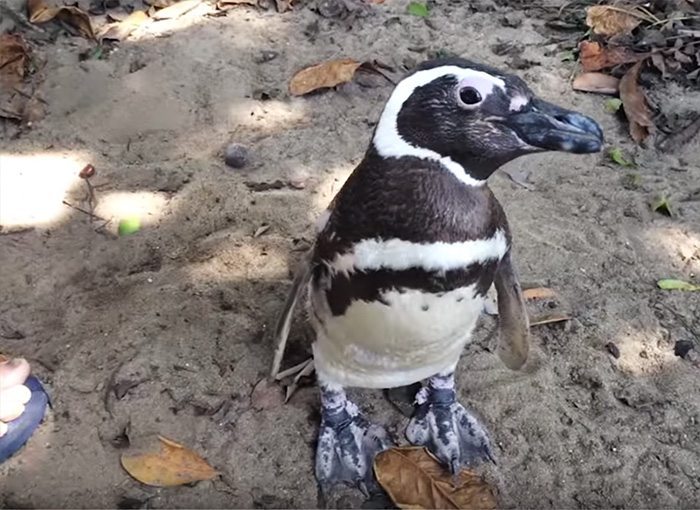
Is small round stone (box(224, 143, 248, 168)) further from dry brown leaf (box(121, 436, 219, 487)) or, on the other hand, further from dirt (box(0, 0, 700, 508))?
dry brown leaf (box(121, 436, 219, 487))

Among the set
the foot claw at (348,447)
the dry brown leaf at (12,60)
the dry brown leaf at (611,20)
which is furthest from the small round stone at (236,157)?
the dry brown leaf at (611,20)

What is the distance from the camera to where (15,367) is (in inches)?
86.4

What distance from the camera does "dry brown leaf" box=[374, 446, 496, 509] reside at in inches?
82.2

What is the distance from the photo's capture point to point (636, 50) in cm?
354

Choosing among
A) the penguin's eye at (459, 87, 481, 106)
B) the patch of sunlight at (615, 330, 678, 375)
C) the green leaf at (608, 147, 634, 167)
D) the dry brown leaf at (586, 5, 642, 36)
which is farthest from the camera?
the dry brown leaf at (586, 5, 642, 36)

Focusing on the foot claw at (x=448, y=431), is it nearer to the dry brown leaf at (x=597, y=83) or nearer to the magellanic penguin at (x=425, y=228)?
the magellanic penguin at (x=425, y=228)

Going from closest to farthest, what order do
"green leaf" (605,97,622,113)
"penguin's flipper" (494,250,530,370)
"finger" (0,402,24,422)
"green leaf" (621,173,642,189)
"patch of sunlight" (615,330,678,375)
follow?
"penguin's flipper" (494,250,530,370) → "finger" (0,402,24,422) → "patch of sunlight" (615,330,678,375) → "green leaf" (621,173,642,189) → "green leaf" (605,97,622,113)

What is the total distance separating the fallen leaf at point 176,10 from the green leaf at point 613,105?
1724 millimetres

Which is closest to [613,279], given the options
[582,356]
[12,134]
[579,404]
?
[582,356]

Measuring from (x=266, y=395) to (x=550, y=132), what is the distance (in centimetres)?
107

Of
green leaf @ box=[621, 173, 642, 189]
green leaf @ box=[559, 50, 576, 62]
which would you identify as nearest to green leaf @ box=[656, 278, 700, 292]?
green leaf @ box=[621, 173, 642, 189]

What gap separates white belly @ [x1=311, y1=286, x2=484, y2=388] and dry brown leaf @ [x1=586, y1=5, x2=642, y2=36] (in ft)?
6.75

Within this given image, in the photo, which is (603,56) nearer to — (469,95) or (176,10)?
(176,10)

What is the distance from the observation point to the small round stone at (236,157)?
9.86 feet
